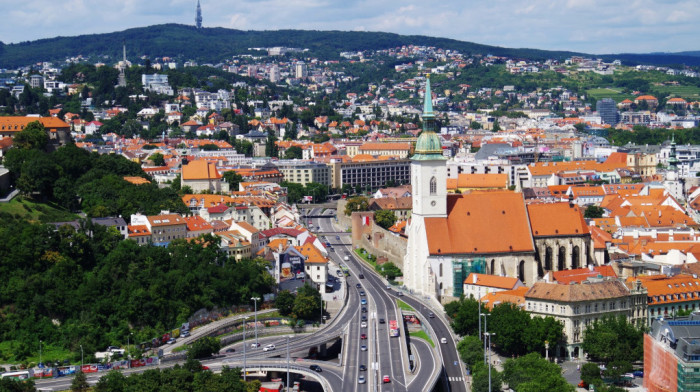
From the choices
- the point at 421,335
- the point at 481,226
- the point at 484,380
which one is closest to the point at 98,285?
the point at 421,335

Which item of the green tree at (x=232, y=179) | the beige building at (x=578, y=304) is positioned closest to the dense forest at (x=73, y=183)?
the green tree at (x=232, y=179)

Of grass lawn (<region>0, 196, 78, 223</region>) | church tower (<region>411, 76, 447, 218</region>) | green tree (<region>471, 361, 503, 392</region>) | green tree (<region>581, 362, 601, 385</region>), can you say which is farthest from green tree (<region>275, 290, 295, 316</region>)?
green tree (<region>581, 362, 601, 385</region>)

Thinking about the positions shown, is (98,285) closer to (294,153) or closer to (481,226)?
(481,226)

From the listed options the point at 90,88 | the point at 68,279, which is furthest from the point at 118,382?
the point at 90,88

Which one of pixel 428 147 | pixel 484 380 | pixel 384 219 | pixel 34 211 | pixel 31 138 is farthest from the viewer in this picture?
pixel 384 219

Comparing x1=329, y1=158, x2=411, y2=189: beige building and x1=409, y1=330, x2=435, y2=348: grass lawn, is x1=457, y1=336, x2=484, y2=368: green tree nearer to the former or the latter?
x1=409, y1=330, x2=435, y2=348: grass lawn

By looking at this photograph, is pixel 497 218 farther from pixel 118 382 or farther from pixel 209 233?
pixel 118 382
